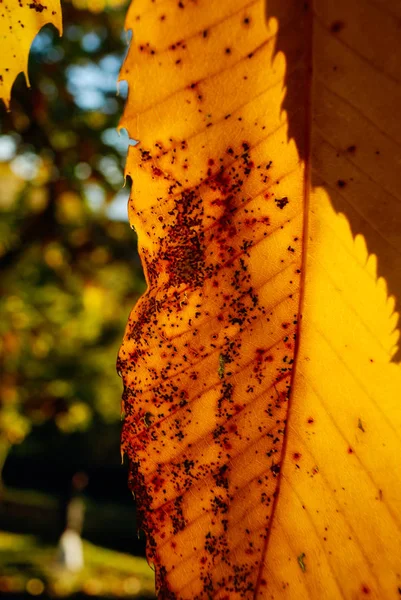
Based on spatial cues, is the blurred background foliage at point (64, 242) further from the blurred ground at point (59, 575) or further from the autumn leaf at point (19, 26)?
the blurred ground at point (59, 575)

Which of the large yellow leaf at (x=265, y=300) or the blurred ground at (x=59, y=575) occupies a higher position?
the blurred ground at (x=59, y=575)

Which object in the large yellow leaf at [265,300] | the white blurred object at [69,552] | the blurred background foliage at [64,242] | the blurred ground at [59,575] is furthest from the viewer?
the white blurred object at [69,552]

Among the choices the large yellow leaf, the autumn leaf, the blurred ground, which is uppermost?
the blurred ground

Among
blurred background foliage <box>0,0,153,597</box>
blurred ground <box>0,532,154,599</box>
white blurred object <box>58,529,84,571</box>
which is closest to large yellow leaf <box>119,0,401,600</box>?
blurred background foliage <box>0,0,153,597</box>

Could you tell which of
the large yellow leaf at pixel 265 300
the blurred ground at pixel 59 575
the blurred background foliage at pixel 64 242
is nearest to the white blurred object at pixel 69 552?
the blurred ground at pixel 59 575

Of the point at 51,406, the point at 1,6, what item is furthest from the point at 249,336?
the point at 51,406

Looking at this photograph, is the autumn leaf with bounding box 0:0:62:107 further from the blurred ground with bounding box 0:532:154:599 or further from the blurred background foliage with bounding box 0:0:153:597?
the blurred ground with bounding box 0:532:154:599

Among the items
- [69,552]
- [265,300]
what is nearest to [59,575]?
[69,552]

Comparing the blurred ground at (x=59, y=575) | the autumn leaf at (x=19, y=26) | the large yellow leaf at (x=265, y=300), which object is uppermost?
the blurred ground at (x=59, y=575)
